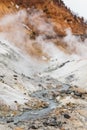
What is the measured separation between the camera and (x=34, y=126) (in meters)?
35.2

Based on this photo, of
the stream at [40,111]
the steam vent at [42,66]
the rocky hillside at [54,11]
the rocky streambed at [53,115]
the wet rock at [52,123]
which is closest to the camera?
the rocky streambed at [53,115]

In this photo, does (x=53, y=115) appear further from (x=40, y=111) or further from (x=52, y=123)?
(x=40, y=111)

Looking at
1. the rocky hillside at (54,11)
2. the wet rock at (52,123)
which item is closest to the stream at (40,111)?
the wet rock at (52,123)

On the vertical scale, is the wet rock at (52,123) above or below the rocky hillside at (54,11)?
below

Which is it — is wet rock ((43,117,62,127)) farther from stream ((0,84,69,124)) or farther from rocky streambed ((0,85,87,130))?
stream ((0,84,69,124))

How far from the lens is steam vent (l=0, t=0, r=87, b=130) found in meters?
38.8

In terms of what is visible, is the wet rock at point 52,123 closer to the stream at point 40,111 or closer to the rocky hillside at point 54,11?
the stream at point 40,111

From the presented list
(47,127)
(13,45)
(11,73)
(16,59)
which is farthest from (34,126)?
(13,45)

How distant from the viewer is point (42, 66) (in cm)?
8225

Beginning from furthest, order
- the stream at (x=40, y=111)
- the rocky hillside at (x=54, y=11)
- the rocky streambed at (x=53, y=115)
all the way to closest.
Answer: the rocky hillside at (x=54, y=11) → the stream at (x=40, y=111) → the rocky streambed at (x=53, y=115)

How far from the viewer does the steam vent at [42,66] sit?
3884 cm

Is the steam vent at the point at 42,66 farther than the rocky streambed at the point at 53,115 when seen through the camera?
Yes

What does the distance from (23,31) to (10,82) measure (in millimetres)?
45557

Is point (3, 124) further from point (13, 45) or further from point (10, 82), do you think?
point (13, 45)
